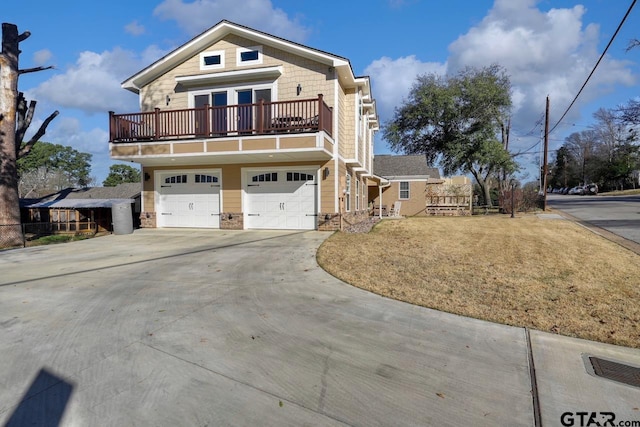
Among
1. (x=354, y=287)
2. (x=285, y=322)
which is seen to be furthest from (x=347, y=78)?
(x=285, y=322)

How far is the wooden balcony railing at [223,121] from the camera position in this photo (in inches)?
471

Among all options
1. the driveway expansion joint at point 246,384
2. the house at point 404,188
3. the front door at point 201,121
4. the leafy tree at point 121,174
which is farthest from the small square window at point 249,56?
the leafy tree at point 121,174

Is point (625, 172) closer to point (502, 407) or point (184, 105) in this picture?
point (184, 105)

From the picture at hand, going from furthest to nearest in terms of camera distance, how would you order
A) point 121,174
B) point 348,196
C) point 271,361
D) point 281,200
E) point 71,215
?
point 121,174
point 71,215
point 348,196
point 281,200
point 271,361

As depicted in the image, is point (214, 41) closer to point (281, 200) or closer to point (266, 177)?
point (266, 177)

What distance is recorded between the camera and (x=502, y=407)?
269cm

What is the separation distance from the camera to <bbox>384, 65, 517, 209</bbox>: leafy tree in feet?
86.6

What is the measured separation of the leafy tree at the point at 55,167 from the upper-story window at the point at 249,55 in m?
34.6

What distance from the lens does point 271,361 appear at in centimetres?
336

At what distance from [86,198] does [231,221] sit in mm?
11230

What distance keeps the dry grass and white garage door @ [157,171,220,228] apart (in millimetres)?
5790

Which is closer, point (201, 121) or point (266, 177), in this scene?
point (201, 121)

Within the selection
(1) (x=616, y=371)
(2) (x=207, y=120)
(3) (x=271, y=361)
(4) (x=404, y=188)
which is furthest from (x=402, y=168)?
(3) (x=271, y=361)

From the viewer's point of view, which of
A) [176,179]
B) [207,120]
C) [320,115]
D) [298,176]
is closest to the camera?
[320,115]
